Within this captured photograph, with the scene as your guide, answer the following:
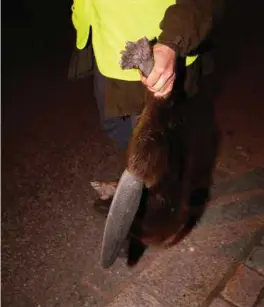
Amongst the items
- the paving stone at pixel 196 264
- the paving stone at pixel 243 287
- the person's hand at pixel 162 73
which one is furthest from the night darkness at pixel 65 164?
the person's hand at pixel 162 73

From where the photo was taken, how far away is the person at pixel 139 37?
1676mm

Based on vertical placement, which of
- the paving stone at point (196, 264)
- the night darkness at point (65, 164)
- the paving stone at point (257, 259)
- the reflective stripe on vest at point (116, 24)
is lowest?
the night darkness at point (65, 164)

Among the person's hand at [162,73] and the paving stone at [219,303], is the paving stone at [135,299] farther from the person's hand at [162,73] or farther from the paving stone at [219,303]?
the person's hand at [162,73]

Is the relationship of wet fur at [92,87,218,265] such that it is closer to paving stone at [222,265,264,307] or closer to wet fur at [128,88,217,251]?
wet fur at [128,88,217,251]

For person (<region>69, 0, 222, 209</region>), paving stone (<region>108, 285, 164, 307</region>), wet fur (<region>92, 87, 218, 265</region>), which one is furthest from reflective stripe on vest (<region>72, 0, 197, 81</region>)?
paving stone (<region>108, 285, 164, 307</region>)

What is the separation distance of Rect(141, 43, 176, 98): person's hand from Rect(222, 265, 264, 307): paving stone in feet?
5.30

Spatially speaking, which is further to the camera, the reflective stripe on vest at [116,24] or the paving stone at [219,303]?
the paving stone at [219,303]

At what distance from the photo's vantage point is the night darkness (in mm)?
2895

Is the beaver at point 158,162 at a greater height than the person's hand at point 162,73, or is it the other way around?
the person's hand at point 162,73

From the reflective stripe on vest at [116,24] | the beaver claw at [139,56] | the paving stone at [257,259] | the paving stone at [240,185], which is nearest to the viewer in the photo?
the beaver claw at [139,56]

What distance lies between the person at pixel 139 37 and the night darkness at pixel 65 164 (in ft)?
3.45

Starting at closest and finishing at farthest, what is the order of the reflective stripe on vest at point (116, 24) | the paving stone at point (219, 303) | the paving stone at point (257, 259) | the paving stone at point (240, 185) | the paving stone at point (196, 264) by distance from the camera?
the reflective stripe on vest at point (116, 24) < the paving stone at point (219, 303) < the paving stone at point (196, 264) < the paving stone at point (257, 259) < the paving stone at point (240, 185)

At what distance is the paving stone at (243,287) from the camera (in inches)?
107

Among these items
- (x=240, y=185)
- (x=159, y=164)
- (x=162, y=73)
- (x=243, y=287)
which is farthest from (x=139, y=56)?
(x=240, y=185)
